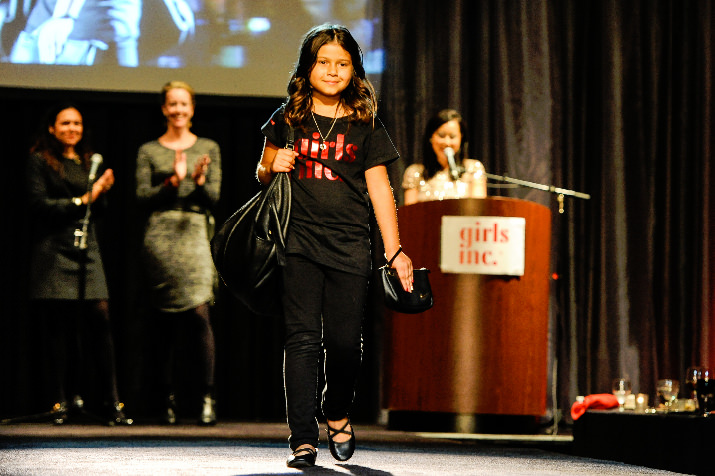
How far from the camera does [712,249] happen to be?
19.6 ft

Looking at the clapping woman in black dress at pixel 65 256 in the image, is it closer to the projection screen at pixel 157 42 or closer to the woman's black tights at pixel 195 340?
the woman's black tights at pixel 195 340

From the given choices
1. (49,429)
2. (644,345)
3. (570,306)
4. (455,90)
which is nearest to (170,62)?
(455,90)

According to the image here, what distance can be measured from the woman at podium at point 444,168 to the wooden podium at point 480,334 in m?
0.35

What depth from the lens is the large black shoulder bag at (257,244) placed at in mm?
2727

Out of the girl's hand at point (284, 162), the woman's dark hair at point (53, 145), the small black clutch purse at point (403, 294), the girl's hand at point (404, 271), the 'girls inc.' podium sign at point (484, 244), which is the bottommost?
the small black clutch purse at point (403, 294)

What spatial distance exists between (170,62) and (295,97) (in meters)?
2.92

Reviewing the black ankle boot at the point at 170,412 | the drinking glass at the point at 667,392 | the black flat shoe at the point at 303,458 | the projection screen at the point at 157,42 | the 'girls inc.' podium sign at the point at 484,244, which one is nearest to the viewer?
the black flat shoe at the point at 303,458

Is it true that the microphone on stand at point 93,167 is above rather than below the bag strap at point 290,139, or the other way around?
above

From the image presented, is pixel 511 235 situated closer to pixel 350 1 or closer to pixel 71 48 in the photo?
pixel 350 1

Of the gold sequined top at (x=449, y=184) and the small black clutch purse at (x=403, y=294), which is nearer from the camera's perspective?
the small black clutch purse at (x=403, y=294)

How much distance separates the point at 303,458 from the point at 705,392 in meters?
1.63

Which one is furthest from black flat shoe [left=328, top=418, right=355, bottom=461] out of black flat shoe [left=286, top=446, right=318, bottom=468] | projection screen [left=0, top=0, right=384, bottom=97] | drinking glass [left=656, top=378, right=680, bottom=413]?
projection screen [left=0, top=0, right=384, bottom=97]

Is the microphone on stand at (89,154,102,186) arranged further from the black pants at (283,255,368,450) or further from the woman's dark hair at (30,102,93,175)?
the black pants at (283,255,368,450)

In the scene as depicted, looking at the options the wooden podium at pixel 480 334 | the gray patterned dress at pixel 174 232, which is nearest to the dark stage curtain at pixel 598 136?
the wooden podium at pixel 480 334
